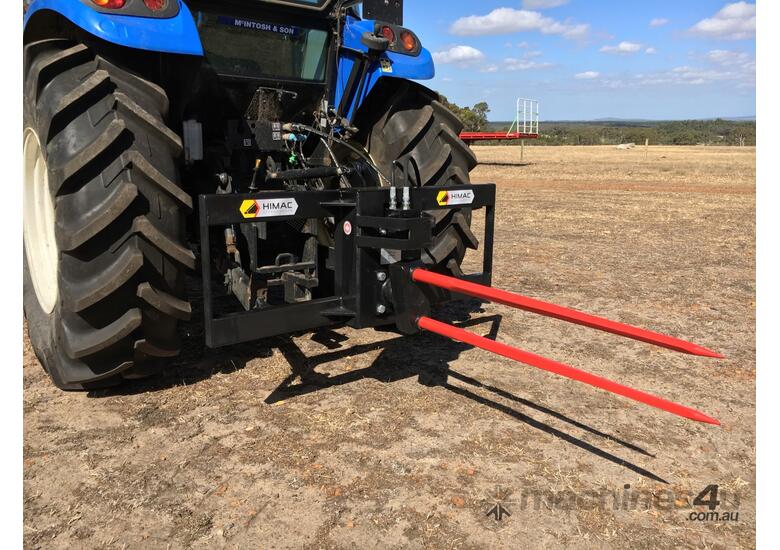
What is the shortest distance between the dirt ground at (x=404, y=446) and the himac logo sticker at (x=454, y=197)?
3.60 ft

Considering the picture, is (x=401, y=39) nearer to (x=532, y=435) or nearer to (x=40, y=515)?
(x=532, y=435)

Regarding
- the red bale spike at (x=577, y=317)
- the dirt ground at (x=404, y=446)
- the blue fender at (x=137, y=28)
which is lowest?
the dirt ground at (x=404, y=446)

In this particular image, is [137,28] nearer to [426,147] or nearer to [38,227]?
[38,227]

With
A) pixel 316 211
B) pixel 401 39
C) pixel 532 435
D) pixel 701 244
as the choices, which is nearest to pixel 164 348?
pixel 316 211

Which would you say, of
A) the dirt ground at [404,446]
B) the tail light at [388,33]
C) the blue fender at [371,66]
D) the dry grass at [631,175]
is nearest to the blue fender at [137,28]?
the blue fender at [371,66]

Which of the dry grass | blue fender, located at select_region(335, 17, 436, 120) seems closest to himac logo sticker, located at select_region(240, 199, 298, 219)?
blue fender, located at select_region(335, 17, 436, 120)

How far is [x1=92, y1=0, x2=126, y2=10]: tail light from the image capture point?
290 centimetres

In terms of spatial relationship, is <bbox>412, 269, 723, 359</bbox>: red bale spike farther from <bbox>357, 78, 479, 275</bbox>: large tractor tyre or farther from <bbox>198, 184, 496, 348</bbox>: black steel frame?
<bbox>357, 78, 479, 275</bbox>: large tractor tyre

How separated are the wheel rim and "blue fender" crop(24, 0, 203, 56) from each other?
2.92 feet

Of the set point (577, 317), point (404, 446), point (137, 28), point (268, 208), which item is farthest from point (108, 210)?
point (577, 317)

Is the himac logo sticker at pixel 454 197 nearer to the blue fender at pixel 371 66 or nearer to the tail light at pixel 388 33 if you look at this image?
the blue fender at pixel 371 66

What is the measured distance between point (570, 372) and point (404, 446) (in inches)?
Result: 39.3

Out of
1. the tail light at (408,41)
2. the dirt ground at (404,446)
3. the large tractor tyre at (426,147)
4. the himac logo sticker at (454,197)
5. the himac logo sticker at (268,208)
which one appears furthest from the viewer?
the tail light at (408,41)

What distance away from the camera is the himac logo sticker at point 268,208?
2975 millimetres
